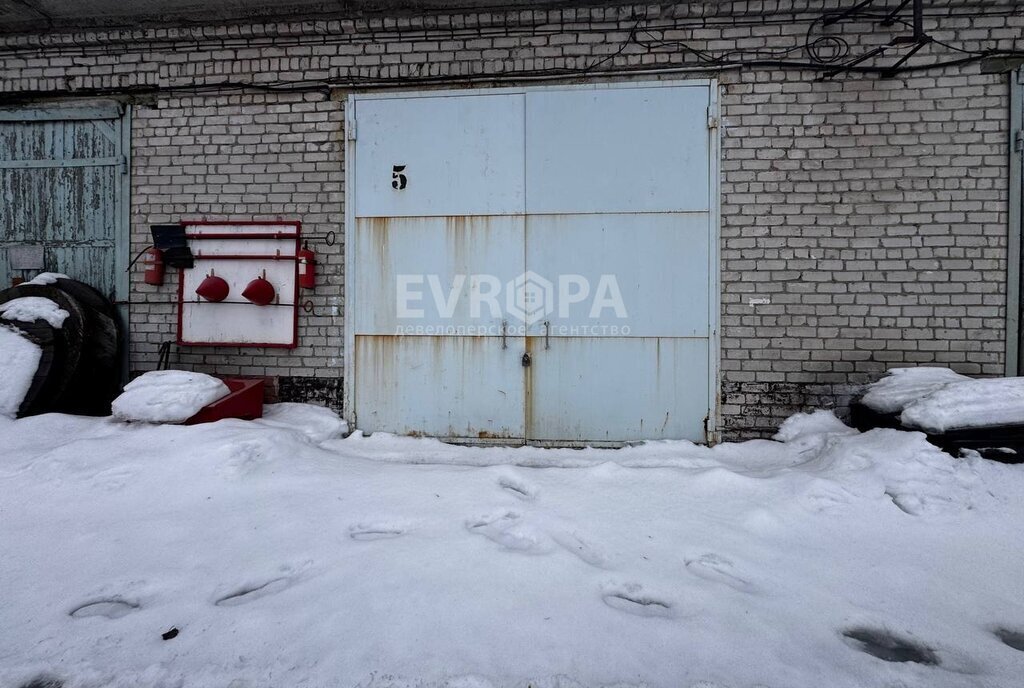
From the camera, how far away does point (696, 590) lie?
1.80 m

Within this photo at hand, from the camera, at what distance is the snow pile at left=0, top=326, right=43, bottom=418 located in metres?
3.10

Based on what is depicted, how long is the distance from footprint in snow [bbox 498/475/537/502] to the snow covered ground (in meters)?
0.02

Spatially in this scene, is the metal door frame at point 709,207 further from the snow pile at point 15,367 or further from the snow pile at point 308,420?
the snow pile at point 15,367

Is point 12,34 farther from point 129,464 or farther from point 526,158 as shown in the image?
point 526,158

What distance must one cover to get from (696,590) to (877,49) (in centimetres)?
389

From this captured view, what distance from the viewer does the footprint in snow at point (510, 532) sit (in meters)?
2.11

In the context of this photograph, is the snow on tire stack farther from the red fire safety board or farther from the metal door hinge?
the red fire safety board

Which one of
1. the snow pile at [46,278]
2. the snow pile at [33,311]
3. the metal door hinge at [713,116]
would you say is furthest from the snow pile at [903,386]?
the snow pile at [46,278]

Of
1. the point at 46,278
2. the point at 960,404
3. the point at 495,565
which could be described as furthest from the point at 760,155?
the point at 46,278

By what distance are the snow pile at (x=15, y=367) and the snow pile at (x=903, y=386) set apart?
579 centimetres

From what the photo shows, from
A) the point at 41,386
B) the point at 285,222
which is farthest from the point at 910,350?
the point at 41,386

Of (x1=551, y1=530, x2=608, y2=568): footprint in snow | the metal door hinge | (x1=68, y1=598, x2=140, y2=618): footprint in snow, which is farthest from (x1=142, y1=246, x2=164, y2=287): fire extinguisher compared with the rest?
the metal door hinge

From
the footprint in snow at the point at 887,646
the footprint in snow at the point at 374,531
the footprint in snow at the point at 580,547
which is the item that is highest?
the footprint in snow at the point at 374,531

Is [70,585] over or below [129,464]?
below
